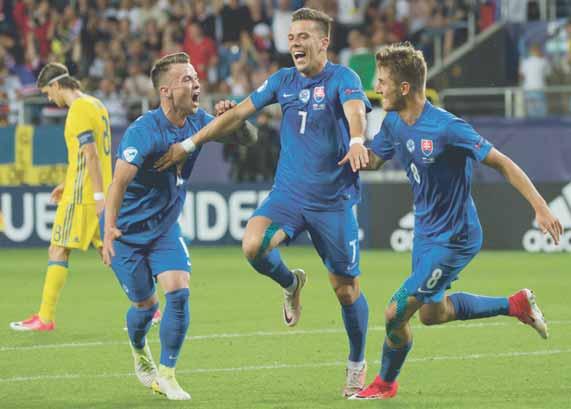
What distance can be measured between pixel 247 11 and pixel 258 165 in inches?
160

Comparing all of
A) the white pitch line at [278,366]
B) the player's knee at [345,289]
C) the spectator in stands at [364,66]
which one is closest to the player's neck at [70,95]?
the white pitch line at [278,366]

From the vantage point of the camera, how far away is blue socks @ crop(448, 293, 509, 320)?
8.26 m

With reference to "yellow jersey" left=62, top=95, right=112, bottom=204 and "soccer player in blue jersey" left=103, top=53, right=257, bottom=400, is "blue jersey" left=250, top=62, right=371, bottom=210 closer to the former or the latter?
"soccer player in blue jersey" left=103, top=53, right=257, bottom=400

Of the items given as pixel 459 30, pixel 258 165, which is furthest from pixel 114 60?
pixel 459 30

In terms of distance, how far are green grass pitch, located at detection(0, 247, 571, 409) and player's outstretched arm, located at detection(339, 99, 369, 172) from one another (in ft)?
4.65

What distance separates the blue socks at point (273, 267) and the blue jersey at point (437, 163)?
1032mm

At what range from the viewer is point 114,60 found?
23719mm

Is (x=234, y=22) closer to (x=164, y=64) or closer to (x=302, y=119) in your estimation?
(x=302, y=119)

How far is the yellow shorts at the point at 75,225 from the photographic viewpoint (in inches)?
459

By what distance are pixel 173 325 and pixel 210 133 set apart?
1.17 metres

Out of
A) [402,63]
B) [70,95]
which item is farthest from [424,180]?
[70,95]

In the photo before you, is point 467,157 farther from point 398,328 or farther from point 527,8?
point 527,8

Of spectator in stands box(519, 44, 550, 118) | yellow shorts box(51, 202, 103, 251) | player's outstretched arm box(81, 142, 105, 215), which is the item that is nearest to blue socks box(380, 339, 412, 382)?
player's outstretched arm box(81, 142, 105, 215)

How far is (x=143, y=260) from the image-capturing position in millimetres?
8305
